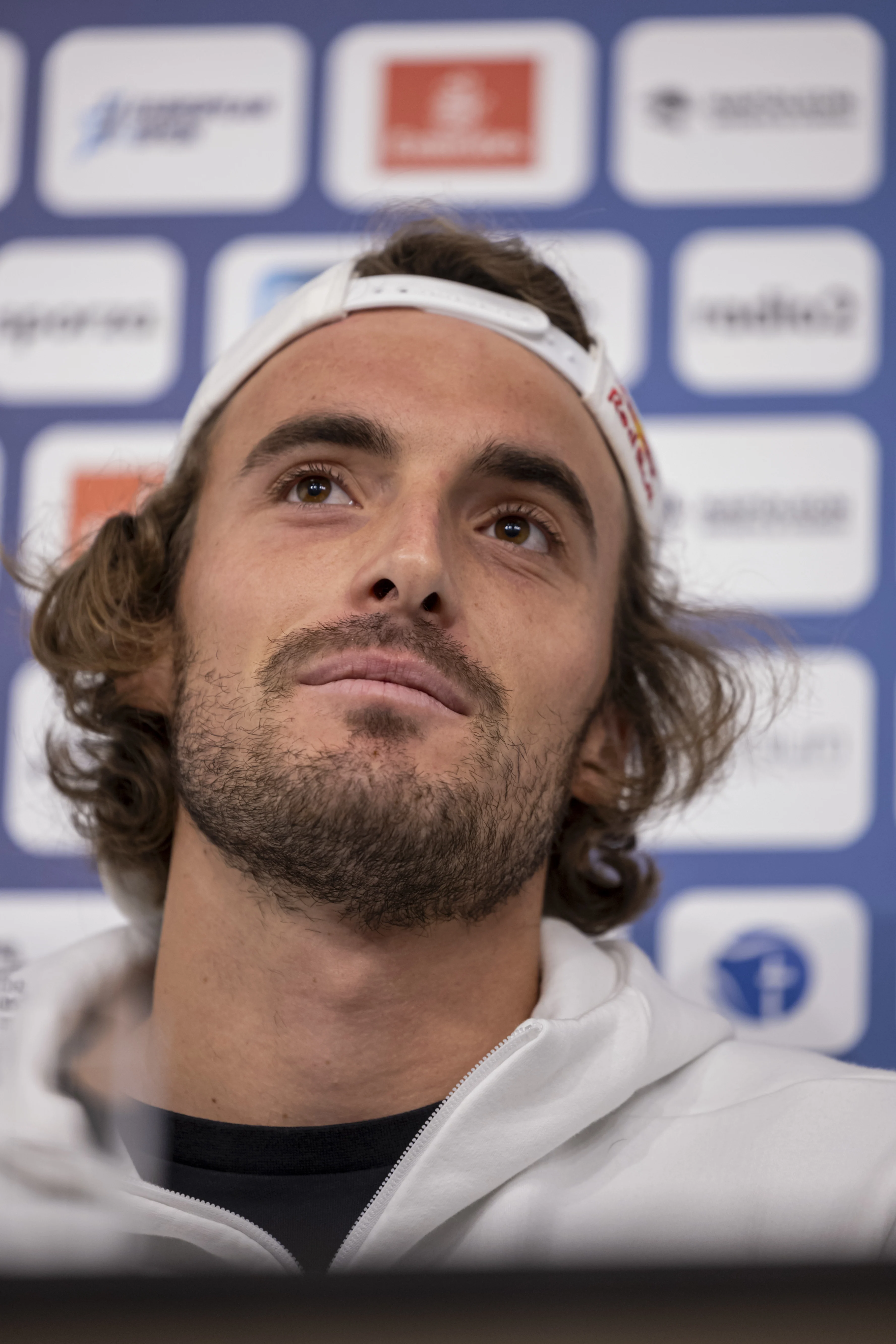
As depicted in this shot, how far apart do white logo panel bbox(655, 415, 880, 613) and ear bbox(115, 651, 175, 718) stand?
63cm

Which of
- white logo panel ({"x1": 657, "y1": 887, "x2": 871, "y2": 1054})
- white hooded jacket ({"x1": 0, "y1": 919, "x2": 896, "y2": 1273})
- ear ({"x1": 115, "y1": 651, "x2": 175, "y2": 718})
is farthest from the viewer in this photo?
white logo panel ({"x1": 657, "y1": 887, "x2": 871, "y2": 1054})

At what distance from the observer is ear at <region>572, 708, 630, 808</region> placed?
127 centimetres

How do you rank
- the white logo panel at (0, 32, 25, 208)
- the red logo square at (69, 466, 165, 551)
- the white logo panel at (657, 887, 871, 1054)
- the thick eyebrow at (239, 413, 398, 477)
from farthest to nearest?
1. the white logo panel at (0, 32, 25, 208)
2. the red logo square at (69, 466, 165, 551)
3. the white logo panel at (657, 887, 871, 1054)
4. the thick eyebrow at (239, 413, 398, 477)

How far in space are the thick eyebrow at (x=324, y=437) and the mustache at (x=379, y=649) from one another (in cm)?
18

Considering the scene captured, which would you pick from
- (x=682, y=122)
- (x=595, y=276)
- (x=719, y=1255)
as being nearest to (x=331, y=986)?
(x=719, y=1255)

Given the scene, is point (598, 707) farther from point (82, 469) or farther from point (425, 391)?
point (82, 469)

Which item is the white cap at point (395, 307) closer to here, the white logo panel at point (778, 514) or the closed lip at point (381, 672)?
the white logo panel at point (778, 514)

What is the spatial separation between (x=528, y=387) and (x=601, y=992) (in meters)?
0.54

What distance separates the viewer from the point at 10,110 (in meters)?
1.70

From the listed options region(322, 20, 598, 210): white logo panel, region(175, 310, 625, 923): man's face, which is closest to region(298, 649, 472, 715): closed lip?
region(175, 310, 625, 923): man's face

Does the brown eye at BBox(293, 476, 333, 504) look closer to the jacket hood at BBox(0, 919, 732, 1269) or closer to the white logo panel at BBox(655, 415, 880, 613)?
the jacket hood at BBox(0, 919, 732, 1269)

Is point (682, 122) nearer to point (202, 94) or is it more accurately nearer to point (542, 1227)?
point (202, 94)

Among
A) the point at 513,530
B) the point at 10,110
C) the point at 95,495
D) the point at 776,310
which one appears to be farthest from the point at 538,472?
the point at 10,110

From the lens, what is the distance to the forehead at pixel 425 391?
109cm
